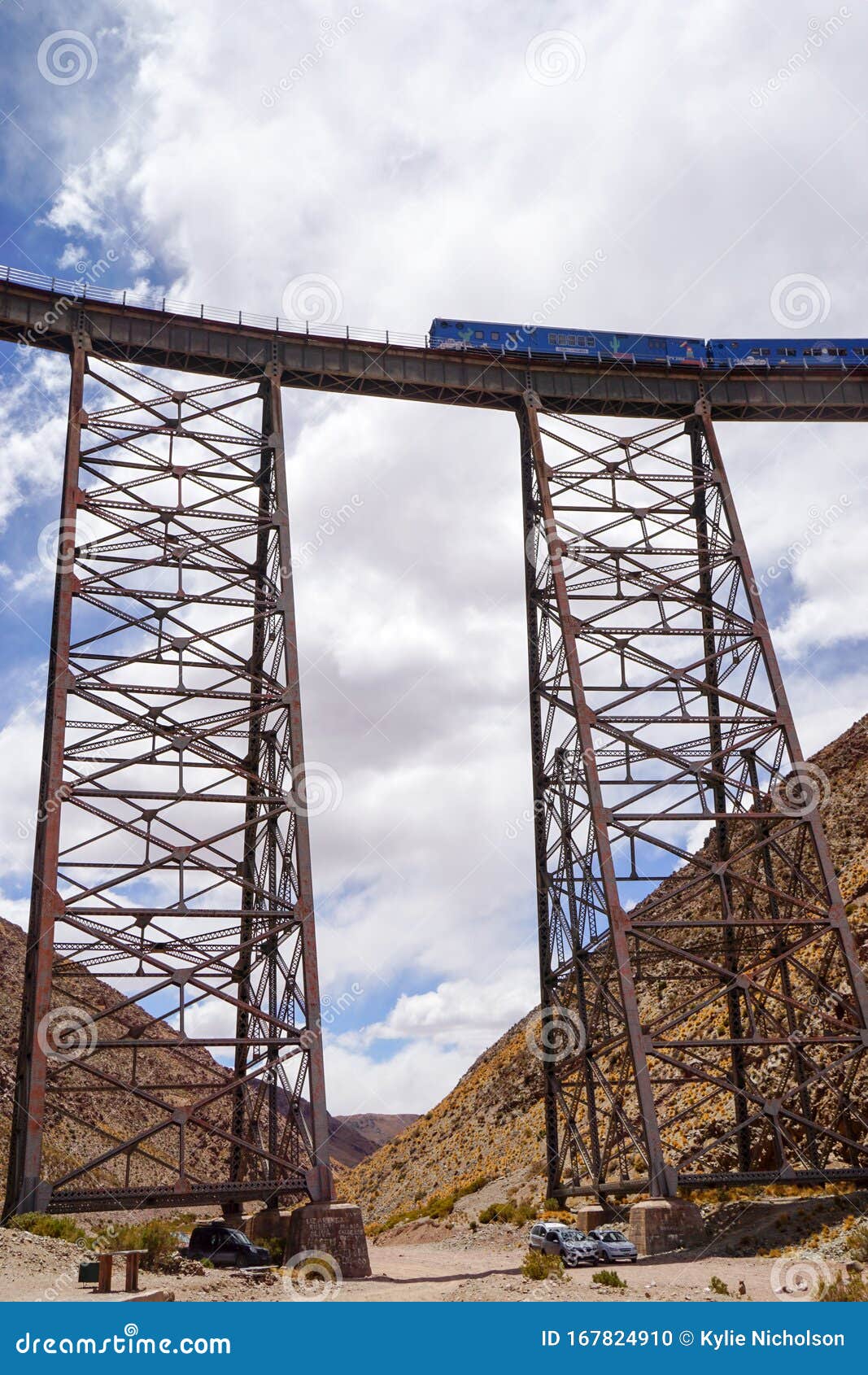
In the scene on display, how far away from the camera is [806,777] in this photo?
78.3 ft

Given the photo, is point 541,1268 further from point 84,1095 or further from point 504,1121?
point 84,1095

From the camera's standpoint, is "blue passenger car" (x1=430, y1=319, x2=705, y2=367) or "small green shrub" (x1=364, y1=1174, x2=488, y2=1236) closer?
"blue passenger car" (x1=430, y1=319, x2=705, y2=367)

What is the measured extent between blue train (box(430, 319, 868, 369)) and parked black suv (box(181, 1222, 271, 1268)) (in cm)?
1979

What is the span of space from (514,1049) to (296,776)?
103ft

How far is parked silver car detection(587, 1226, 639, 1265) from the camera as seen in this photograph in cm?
1889

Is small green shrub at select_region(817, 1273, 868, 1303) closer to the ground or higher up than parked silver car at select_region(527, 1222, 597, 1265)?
closer to the ground

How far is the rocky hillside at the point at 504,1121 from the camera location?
36219 mm

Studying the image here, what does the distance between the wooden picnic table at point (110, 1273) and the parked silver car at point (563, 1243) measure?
7.67 m

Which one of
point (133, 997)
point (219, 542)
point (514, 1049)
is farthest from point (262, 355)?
point (514, 1049)

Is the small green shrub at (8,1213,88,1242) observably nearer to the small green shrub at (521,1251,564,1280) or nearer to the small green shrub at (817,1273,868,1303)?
the small green shrub at (521,1251,564,1280)

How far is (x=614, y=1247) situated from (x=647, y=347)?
20863 mm

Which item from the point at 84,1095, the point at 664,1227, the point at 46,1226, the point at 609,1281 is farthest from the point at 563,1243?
the point at 84,1095

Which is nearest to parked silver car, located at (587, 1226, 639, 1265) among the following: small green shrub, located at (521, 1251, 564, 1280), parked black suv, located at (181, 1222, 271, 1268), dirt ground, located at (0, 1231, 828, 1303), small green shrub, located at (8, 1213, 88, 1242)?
dirt ground, located at (0, 1231, 828, 1303)

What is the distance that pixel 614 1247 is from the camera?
62.5 feet
